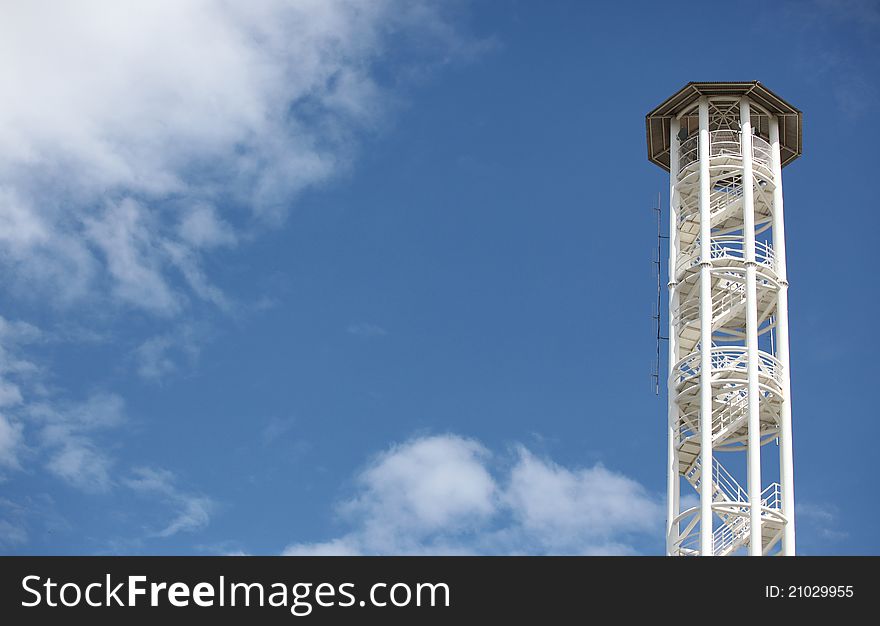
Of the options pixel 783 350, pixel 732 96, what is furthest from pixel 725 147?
pixel 783 350

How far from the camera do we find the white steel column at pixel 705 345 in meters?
66.9

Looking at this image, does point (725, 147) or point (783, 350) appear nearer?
point (783, 350)

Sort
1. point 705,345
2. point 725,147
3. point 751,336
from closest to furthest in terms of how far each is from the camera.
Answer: point 751,336 → point 705,345 → point 725,147

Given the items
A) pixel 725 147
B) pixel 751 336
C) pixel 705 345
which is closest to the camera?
pixel 751 336

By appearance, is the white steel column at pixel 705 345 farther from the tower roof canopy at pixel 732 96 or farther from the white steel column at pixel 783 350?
the white steel column at pixel 783 350

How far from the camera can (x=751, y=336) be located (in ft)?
229

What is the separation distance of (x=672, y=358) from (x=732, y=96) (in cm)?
1374

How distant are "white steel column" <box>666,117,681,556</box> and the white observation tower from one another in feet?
0.17

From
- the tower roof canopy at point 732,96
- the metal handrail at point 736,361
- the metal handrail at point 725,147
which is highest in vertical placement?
the tower roof canopy at point 732,96

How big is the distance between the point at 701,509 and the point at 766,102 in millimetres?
21967

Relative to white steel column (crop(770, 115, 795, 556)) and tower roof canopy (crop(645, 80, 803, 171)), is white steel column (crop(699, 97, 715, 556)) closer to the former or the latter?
tower roof canopy (crop(645, 80, 803, 171))

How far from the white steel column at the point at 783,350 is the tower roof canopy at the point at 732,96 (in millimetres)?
622

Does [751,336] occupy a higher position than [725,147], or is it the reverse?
[725,147]

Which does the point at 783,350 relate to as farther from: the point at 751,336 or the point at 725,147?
the point at 725,147
